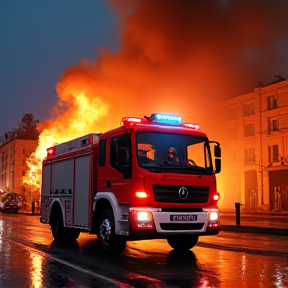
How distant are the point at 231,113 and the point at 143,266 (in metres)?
49.9

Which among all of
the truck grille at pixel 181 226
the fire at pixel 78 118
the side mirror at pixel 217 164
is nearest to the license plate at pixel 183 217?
the truck grille at pixel 181 226

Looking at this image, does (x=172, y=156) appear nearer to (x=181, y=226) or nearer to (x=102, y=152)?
(x=181, y=226)

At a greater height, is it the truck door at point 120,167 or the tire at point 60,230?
the truck door at point 120,167

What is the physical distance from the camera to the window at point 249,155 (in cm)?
5359

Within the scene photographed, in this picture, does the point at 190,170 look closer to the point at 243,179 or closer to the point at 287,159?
the point at 287,159

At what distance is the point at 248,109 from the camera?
5503cm

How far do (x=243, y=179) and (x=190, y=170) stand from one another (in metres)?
44.8

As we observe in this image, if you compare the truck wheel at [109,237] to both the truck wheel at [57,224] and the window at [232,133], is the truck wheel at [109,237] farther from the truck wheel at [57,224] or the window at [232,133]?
the window at [232,133]

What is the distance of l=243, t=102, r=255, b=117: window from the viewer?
5433 centimetres

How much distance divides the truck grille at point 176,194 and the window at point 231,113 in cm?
4737

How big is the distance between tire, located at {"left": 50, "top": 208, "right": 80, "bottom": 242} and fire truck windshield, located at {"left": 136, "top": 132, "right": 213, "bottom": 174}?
4474 mm

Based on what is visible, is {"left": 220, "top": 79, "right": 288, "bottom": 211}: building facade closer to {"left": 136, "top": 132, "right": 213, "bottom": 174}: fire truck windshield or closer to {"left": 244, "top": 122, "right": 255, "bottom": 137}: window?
{"left": 244, "top": 122, "right": 255, "bottom": 137}: window

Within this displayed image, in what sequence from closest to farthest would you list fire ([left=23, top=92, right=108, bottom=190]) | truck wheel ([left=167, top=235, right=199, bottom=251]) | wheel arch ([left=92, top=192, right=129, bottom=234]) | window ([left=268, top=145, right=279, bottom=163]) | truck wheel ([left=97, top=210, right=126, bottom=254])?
wheel arch ([left=92, top=192, right=129, bottom=234]) < truck wheel ([left=97, top=210, right=126, bottom=254]) < truck wheel ([left=167, top=235, right=199, bottom=251]) < fire ([left=23, top=92, right=108, bottom=190]) < window ([left=268, top=145, right=279, bottom=163])

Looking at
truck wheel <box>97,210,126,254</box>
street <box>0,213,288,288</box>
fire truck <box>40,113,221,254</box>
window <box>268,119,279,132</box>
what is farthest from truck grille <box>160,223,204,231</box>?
window <box>268,119,279,132</box>
